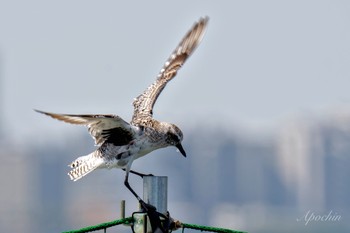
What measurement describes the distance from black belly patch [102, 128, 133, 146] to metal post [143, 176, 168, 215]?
3237 millimetres

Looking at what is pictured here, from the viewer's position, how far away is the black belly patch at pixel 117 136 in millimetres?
10312

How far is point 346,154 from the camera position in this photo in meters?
197

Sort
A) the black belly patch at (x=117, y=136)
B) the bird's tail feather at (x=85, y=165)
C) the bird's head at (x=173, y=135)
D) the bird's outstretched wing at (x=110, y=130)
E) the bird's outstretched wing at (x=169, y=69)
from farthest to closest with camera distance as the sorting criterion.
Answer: the bird's outstretched wing at (x=169, y=69)
the bird's head at (x=173, y=135)
the black belly patch at (x=117, y=136)
the bird's tail feather at (x=85, y=165)
the bird's outstretched wing at (x=110, y=130)

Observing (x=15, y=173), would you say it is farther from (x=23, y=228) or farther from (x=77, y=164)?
(x=77, y=164)

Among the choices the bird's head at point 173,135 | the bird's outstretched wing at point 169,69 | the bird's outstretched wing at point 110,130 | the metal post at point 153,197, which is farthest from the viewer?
the bird's outstretched wing at point 169,69

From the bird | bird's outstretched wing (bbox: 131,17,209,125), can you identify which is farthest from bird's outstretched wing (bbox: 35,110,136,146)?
bird's outstretched wing (bbox: 131,17,209,125)

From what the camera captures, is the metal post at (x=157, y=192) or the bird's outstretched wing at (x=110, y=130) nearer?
the metal post at (x=157, y=192)

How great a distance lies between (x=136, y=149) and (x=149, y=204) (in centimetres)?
339

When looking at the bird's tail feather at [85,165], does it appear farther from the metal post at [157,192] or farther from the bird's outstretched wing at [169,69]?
the metal post at [157,192]

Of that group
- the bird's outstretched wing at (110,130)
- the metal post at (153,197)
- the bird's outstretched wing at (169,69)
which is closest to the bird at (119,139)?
the bird's outstretched wing at (110,130)

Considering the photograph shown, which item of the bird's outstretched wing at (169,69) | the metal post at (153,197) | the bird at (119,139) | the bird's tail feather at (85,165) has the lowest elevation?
the metal post at (153,197)

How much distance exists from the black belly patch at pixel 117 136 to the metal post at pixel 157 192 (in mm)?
3237

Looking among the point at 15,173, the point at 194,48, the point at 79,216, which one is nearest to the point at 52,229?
the point at 79,216

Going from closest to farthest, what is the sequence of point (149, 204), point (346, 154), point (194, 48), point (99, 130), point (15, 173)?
point (149, 204) → point (99, 130) → point (194, 48) → point (15, 173) → point (346, 154)
